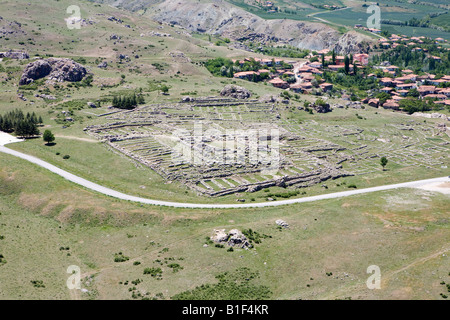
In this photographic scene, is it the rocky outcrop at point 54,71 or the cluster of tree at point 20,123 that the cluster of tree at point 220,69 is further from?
the cluster of tree at point 20,123

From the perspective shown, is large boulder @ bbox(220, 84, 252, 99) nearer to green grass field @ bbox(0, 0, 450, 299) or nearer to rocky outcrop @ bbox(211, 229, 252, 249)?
green grass field @ bbox(0, 0, 450, 299)

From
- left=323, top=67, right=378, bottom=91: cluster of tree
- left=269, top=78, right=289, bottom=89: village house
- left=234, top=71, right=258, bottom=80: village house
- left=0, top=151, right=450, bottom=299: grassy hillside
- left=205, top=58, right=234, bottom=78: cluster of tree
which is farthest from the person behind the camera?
left=323, top=67, right=378, bottom=91: cluster of tree

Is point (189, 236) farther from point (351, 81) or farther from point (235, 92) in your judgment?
point (351, 81)

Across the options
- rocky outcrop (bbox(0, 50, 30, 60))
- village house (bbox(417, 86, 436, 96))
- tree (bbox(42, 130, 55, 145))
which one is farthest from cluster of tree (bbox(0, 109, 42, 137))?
village house (bbox(417, 86, 436, 96))

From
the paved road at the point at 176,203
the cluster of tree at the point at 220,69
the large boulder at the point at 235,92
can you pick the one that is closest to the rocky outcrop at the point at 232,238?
the paved road at the point at 176,203
